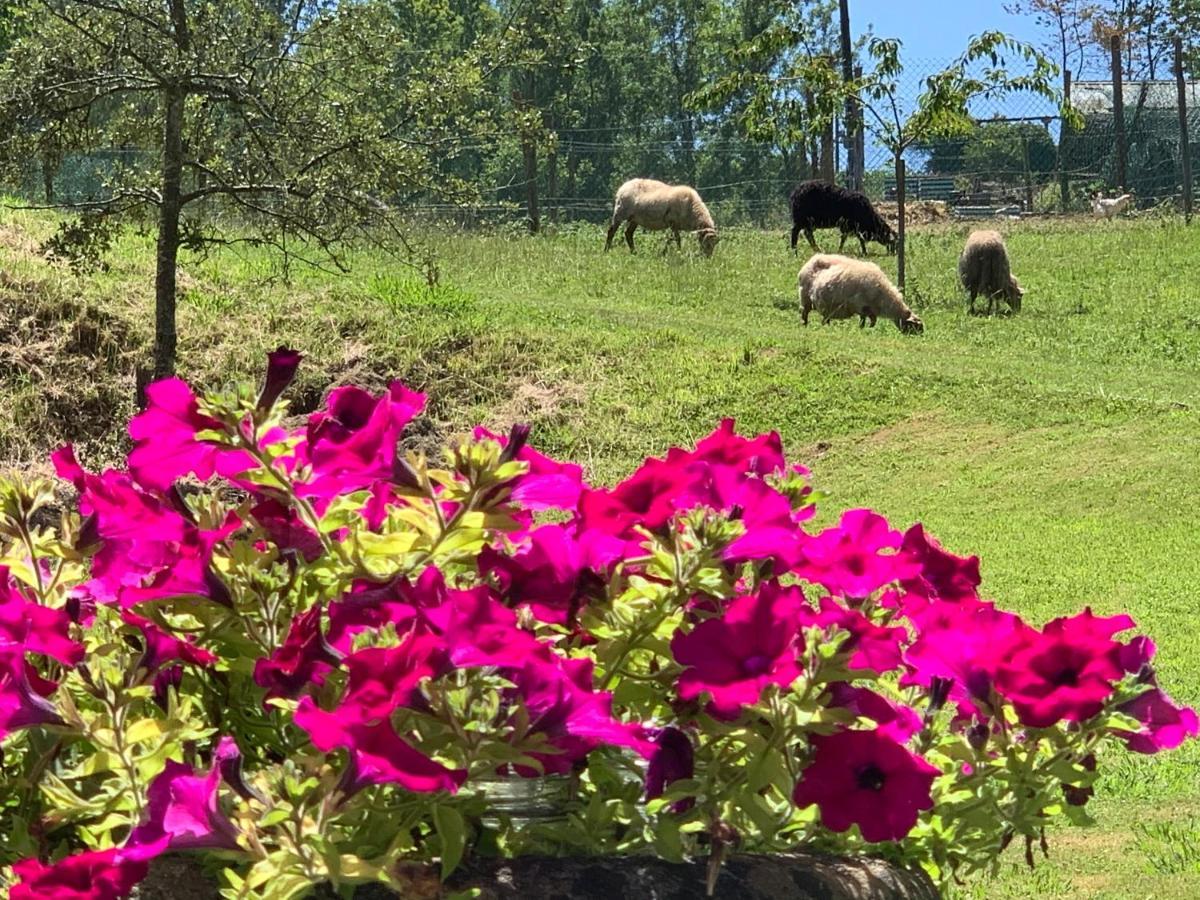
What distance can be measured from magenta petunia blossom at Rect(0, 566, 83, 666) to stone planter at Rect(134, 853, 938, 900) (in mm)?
264

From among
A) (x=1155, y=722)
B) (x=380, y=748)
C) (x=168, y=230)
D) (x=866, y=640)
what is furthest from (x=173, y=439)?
(x=168, y=230)

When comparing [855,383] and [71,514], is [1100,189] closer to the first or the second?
[855,383]

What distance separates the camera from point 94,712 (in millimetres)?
1922

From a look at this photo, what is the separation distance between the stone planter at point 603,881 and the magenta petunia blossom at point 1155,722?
368mm

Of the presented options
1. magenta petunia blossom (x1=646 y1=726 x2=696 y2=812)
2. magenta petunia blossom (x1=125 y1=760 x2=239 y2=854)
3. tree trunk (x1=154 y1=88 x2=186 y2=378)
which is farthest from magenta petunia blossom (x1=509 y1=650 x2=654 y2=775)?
tree trunk (x1=154 y1=88 x2=186 y2=378)

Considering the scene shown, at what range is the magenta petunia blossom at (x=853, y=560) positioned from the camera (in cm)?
203

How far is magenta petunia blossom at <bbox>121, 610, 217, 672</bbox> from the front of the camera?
1821mm

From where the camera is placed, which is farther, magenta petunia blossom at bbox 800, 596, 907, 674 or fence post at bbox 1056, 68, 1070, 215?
fence post at bbox 1056, 68, 1070, 215

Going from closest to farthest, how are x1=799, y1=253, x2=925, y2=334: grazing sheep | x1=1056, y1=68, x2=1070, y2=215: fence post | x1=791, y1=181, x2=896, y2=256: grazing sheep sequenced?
x1=799, y1=253, x2=925, y2=334: grazing sheep < x1=791, y1=181, x2=896, y2=256: grazing sheep < x1=1056, y1=68, x2=1070, y2=215: fence post

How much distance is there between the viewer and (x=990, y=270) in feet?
68.6

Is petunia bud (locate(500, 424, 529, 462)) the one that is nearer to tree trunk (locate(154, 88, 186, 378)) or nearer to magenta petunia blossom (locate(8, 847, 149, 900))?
magenta petunia blossom (locate(8, 847, 149, 900))

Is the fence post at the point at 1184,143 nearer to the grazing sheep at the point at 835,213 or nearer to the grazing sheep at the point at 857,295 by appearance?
the grazing sheep at the point at 835,213

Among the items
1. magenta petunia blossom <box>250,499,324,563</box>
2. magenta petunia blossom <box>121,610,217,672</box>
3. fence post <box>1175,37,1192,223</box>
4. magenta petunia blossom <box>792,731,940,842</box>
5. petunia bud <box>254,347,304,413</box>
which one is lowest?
magenta petunia blossom <box>792,731,940,842</box>

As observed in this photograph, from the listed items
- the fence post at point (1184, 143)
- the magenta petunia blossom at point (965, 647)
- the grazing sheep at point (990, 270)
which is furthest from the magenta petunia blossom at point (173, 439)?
the fence post at point (1184, 143)
